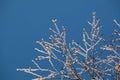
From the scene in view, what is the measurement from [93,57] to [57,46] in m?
0.53

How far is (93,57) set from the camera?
368cm

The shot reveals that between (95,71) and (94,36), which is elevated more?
(94,36)

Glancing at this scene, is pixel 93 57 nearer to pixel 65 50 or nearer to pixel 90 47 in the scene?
pixel 90 47

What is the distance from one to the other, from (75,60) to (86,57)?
17 centimetres

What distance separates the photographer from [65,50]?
3525 millimetres

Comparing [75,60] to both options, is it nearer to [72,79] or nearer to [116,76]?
[72,79]

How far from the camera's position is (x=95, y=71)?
141 inches

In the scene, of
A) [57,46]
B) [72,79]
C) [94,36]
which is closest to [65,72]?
[72,79]

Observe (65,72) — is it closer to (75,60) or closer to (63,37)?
(75,60)

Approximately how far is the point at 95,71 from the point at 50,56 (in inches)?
25.1

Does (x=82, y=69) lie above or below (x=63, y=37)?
below

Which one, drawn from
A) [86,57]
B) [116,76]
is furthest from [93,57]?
[116,76]

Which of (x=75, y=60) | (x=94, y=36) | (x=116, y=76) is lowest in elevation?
(x=116, y=76)

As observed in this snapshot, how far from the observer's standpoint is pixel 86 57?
11.9 feet
